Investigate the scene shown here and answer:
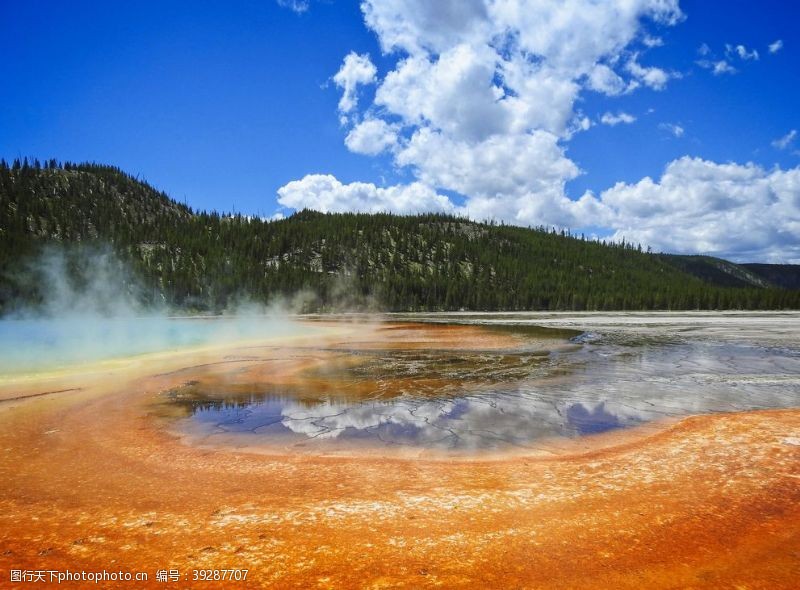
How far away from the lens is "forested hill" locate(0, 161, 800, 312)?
99.8 meters

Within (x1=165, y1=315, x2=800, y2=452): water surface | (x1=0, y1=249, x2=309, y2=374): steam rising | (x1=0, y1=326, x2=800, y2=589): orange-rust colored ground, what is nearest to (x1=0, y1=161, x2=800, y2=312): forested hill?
(x1=0, y1=249, x2=309, y2=374): steam rising

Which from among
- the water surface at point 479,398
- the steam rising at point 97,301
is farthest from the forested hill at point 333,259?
the water surface at point 479,398

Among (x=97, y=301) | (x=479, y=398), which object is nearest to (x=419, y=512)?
(x=479, y=398)

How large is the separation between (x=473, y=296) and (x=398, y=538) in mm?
100738

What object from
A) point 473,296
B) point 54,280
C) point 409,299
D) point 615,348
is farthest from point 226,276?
point 615,348

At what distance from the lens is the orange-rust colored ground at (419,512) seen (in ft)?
15.6

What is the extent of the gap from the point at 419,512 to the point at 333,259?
5149 inches

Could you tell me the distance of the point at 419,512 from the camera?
6.09 m

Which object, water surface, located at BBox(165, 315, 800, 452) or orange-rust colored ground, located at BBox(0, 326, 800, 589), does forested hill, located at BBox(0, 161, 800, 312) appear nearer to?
water surface, located at BBox(165, 315, 800, 452)

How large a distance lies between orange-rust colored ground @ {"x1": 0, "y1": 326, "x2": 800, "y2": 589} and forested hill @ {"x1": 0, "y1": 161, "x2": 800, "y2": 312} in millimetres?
91160

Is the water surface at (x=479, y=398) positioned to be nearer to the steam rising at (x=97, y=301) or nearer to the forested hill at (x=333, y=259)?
the steam rising at (x=97, y=301)

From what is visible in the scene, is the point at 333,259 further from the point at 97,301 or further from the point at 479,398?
the point at 479,398

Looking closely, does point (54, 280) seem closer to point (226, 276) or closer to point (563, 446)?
point (226, 276)

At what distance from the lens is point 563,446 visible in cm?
893
